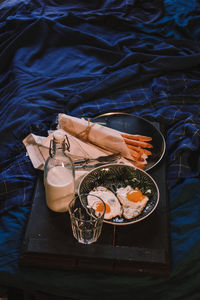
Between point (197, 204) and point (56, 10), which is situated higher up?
point (56, 10)

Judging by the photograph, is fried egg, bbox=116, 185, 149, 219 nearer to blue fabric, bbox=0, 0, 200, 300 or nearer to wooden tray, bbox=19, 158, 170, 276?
wooden tray, bbox=19, 158, 170, 276

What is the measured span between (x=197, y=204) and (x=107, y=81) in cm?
81

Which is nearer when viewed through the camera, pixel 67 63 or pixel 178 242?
pixel 178 242

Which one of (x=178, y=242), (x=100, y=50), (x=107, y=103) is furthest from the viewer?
(x=100, y=50)

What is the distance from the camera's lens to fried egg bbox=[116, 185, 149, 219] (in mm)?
989

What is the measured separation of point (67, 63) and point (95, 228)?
→ 4.09 ft

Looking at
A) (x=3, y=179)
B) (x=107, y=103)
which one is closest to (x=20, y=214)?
(x=3, y=179)

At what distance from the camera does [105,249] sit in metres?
0.92

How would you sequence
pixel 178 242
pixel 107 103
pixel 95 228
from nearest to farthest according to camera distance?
pixel 95 228
pixel 178 242
pixel 107 103

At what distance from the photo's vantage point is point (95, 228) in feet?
2.99

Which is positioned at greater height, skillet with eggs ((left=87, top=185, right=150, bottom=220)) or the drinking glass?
the drinking glass

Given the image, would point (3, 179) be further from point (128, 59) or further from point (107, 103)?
point (128, 59)

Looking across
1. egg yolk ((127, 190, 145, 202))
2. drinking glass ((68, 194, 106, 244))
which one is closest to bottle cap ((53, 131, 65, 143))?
drinking glass ((68, 194, 106, 244))

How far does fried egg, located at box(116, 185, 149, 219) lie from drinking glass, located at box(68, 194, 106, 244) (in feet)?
0.24
